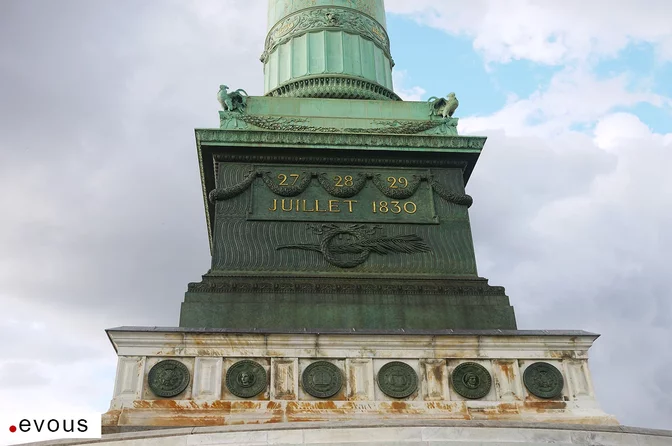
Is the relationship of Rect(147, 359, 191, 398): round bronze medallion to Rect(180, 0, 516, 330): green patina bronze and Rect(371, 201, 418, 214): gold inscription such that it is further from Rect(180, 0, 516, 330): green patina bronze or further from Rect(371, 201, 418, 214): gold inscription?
Rect(371, 201, 418, 214): gold inscription

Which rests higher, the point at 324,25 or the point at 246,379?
the point at 324,25

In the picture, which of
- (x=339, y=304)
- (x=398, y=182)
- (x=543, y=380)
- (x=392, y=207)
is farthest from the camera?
(x=398, y=182)

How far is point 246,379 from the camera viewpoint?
14.9 m

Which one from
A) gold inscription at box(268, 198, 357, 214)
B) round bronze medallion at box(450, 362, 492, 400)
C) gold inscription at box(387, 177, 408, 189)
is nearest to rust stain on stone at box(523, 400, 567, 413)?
round bronze medallion at box(450, 362, 492, 400)

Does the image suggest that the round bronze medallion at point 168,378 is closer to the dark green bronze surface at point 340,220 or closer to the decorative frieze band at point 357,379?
the decorative frieze band at point 357,379

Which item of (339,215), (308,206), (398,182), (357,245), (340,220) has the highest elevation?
(398,182)

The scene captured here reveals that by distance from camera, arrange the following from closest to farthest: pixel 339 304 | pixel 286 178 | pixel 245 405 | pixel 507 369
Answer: pixel 245 405
pixel 507 369
pixel 339 304
pixel 286 178

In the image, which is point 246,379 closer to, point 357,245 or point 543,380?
point 357,245

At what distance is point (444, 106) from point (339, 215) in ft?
17.3

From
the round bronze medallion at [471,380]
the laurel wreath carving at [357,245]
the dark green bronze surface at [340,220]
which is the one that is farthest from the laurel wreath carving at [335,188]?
the round bronze medallion at [471,380]

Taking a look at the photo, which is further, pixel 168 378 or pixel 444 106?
pixel 444 106

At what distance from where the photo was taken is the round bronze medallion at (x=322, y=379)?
1495 centimetres

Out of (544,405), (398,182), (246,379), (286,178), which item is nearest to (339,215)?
(286,178)

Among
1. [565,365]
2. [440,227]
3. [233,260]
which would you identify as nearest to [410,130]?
[440,227]
